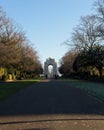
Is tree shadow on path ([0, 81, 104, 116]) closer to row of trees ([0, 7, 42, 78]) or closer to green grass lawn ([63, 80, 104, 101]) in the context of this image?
green grass lawn ([63, 80, 104, 101])

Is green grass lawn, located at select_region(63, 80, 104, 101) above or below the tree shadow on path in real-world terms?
above

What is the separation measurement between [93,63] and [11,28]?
69.7 feet

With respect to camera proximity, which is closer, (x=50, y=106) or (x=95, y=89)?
(x=50, y=106)

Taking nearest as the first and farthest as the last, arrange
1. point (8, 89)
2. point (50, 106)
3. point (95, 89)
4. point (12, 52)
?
point (50, 106) → point (95, 89) → point (8, 89) → point (12, 52)

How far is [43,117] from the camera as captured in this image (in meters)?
14.9

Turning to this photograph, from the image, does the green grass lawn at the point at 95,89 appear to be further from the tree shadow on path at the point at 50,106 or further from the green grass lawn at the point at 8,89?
the green grass lawn at the point at 8,89

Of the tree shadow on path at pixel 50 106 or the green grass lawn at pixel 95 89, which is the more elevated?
the green grass lawn at pixel 95 89

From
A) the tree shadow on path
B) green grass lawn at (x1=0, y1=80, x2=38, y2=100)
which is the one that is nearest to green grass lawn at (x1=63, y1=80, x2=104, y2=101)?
the tree shadow on path

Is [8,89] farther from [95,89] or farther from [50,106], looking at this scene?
[50,106]

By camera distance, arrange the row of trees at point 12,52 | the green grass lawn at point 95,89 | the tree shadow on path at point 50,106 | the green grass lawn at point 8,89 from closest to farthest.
A: the tree shadow on path at point 50,106, the green grass lawn at point 95,89, the green grass lawn at point 8,89, the row of trees at point 12,52

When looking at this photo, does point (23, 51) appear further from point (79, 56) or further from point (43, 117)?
point (43, 117)


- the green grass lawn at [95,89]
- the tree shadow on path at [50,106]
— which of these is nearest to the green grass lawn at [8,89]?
the tree shadow on path at [50,106]

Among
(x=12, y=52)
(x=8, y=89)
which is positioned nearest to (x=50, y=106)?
(x=8, y=89)

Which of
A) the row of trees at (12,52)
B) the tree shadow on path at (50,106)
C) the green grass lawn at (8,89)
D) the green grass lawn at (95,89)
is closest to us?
the tree shadow on path at (50,106)
